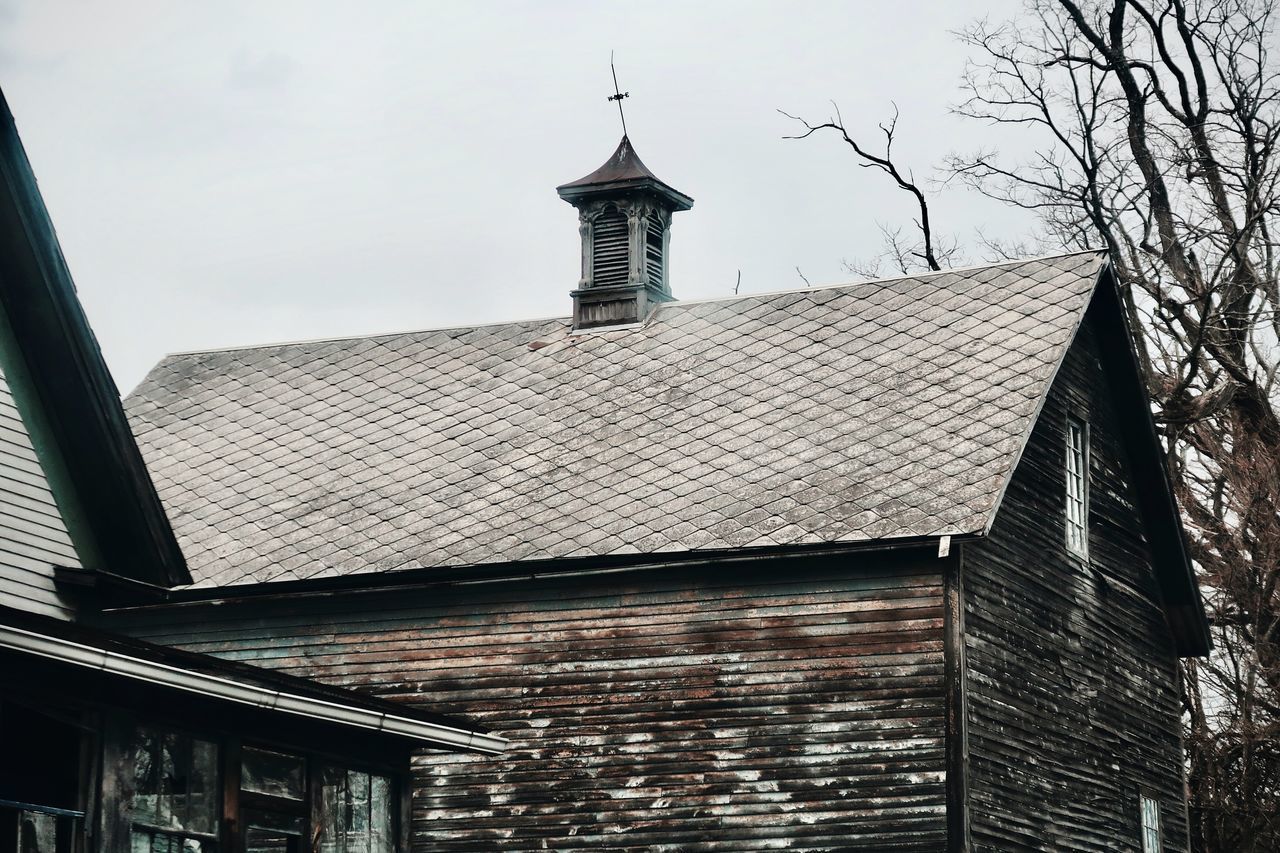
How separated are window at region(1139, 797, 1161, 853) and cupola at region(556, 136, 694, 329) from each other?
837 centimetres

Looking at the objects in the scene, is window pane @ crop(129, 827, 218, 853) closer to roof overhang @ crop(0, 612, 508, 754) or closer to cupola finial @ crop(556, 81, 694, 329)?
roof overhang @ crop(0, 612, 508, 754)

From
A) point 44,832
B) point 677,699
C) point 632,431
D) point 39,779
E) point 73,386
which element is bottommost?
point 44,832

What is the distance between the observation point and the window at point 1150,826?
832 inches

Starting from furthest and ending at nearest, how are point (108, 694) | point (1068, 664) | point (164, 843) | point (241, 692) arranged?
point (1068, 664), point (164, 843), point (241, 692), point (108, 694)

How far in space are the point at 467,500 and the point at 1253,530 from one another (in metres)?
12.3

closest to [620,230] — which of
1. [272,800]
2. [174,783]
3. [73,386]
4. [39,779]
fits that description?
[73,386]

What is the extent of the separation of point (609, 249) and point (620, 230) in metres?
0.29

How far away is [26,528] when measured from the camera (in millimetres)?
13906

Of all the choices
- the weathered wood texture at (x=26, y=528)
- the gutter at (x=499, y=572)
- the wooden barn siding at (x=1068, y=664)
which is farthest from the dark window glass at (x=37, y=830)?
the wooden barn siding at (x=1068, y=664)

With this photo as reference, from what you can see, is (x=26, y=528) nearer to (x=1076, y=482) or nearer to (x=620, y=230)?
(x=1076, y=482)

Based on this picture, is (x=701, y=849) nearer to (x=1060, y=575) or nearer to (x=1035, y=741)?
(x=1035, y=741)

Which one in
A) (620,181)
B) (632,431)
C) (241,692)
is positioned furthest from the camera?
(620,181)

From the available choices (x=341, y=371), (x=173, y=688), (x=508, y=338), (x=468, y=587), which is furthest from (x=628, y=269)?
(x=173, y=688)

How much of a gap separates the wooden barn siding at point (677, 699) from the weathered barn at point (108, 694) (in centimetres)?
430
